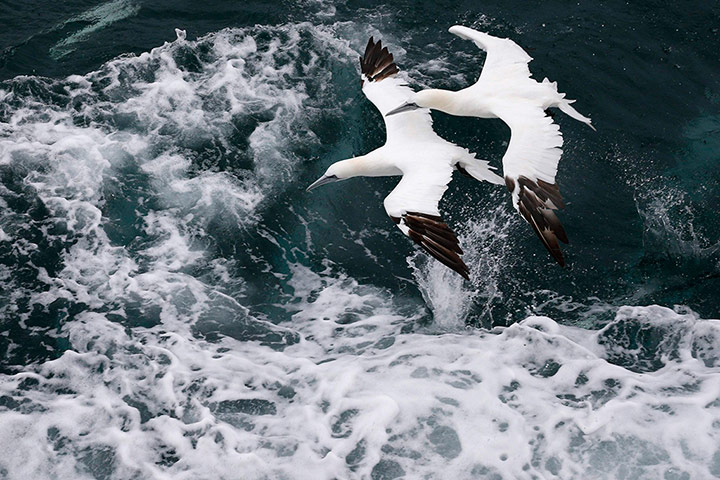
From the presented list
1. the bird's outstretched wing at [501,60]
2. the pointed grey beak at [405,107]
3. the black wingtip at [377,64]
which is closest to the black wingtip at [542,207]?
the pointed grey beak at [405,107]

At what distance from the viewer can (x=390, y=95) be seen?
13469 mm

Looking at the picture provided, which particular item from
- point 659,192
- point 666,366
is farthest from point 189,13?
point 666,366

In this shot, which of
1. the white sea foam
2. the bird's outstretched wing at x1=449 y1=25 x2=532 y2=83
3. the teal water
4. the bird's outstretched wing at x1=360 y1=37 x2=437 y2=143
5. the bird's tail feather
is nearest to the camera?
the white sea foam

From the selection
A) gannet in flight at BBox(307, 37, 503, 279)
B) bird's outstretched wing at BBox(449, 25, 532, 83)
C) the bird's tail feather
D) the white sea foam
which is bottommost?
the white sea foam

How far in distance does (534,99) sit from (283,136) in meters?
4.36

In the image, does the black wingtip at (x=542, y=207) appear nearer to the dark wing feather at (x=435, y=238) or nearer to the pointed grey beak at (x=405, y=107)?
the dark wing feather at (x=435, y=238)

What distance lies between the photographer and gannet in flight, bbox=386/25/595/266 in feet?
34.5

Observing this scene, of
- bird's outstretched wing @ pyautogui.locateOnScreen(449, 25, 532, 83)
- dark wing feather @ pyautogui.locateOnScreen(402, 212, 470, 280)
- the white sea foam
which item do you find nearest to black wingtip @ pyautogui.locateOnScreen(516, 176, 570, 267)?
dark wing feather @ pyautogui.locateOnScreen(402, 212, 470, 280)

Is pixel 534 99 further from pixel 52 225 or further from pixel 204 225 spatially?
pixel 52 225

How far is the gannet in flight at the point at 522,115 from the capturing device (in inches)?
414

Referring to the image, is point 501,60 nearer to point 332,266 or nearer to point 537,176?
point 537,176

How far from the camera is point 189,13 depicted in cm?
1777

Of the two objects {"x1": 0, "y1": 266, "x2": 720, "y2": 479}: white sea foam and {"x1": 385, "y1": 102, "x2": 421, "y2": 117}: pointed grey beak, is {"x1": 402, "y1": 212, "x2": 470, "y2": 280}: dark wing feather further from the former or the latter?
{"x1": 385, "y1": 102, "x2": 421, "y2": 117}: pointed grey beak

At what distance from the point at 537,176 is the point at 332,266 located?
141 inches
